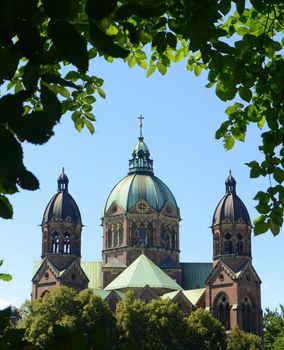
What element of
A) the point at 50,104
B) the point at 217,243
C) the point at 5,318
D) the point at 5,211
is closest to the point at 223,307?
the point at 217,243

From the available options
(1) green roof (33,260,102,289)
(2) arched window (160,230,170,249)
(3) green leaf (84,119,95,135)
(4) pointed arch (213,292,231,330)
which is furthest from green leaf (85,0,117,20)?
(1) green roof (33,260,102,289)

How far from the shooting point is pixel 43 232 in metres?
75.8

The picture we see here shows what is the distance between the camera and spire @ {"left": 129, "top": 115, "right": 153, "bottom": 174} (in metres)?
87.2

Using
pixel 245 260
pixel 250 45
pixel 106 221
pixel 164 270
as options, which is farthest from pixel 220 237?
pixel 250 45

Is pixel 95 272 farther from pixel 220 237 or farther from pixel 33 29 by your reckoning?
pixel 33 29

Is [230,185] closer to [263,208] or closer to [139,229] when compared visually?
[139,229]

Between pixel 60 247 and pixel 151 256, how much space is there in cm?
1110

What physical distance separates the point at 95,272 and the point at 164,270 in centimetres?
912

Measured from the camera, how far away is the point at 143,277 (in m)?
74.6

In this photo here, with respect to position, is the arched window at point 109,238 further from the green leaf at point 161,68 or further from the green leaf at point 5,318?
the green leaf at point 5,318

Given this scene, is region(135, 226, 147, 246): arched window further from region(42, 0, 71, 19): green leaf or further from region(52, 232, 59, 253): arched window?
region(42, 0, 71, 19): green leaf

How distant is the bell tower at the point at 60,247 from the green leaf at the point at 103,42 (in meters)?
70.2

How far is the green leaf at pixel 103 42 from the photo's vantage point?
10.4ft

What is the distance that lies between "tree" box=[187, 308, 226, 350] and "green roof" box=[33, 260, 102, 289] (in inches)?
889
